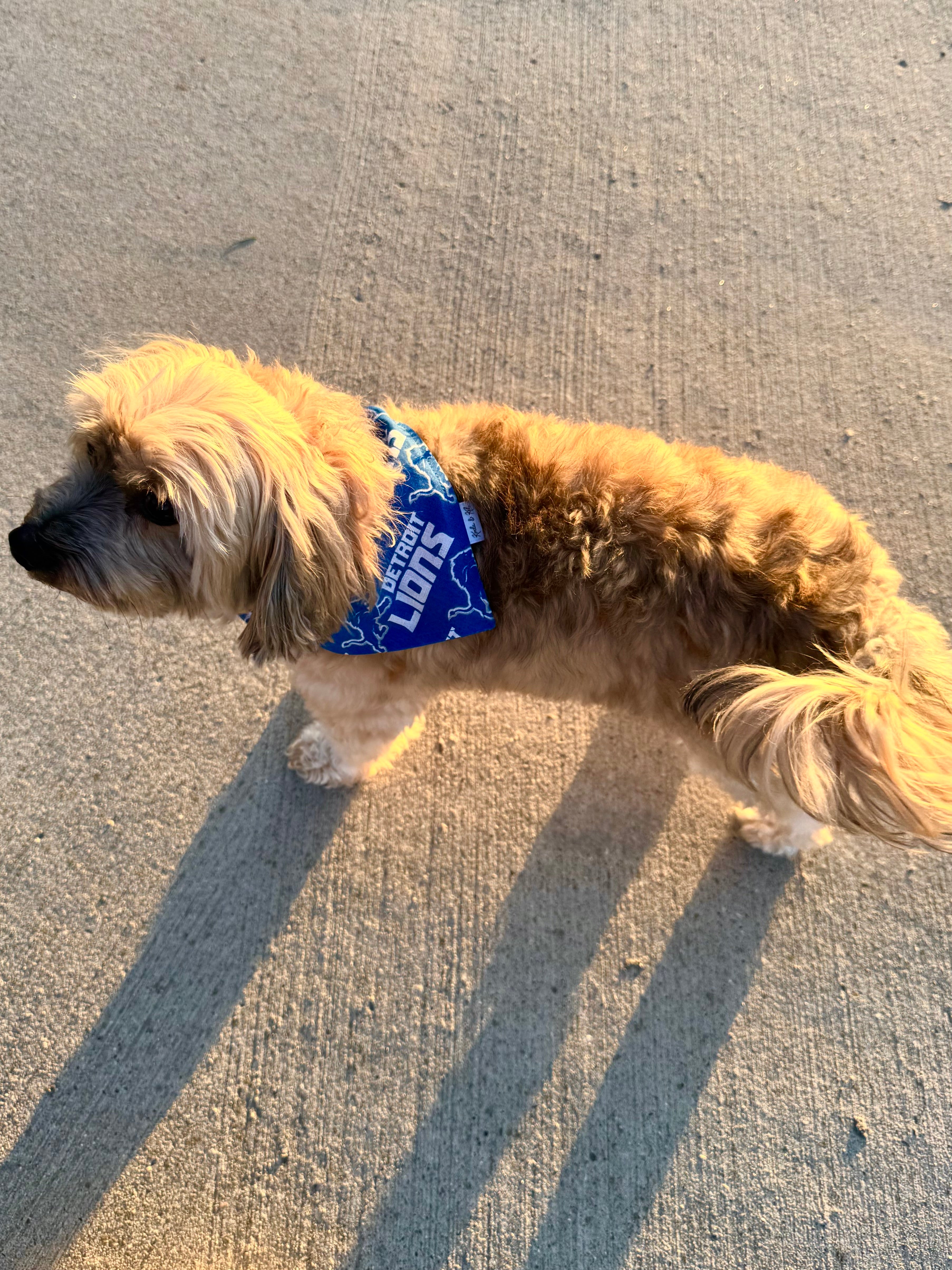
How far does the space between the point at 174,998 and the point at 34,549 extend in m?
1.56

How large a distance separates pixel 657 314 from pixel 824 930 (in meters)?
2.77

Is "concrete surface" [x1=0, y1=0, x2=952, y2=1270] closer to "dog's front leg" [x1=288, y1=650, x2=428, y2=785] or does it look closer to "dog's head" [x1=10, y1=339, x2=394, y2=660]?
"dog's front leg" [x1=288, y1=650, x2=428, y2=785]

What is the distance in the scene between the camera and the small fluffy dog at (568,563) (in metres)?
1.62

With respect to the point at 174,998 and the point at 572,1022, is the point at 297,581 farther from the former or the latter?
the point at 572,1022

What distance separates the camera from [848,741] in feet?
5.20

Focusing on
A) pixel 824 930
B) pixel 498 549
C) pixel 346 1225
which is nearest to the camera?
pixel 498 549

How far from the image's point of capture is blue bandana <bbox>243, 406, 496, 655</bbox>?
1883 millimetres

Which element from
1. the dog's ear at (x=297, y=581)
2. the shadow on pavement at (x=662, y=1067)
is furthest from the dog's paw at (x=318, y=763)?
the shadow on pavement at (x=662, y=1067)

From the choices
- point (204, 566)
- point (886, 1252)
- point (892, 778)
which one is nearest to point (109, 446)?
point (204, 566)

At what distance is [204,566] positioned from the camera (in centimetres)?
177

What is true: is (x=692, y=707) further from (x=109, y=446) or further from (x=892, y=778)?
(x=109, y=446)

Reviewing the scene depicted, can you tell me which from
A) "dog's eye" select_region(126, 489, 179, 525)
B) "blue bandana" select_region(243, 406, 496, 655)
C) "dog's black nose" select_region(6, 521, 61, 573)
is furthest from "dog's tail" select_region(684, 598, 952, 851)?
"dog's black nose" select_region(6, 521, 61, 573)

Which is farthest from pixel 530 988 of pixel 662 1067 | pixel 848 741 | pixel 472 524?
pixel 472 524

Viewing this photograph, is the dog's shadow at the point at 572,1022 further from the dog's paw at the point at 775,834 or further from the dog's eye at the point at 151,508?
the dog's eye at the point at 151,508
